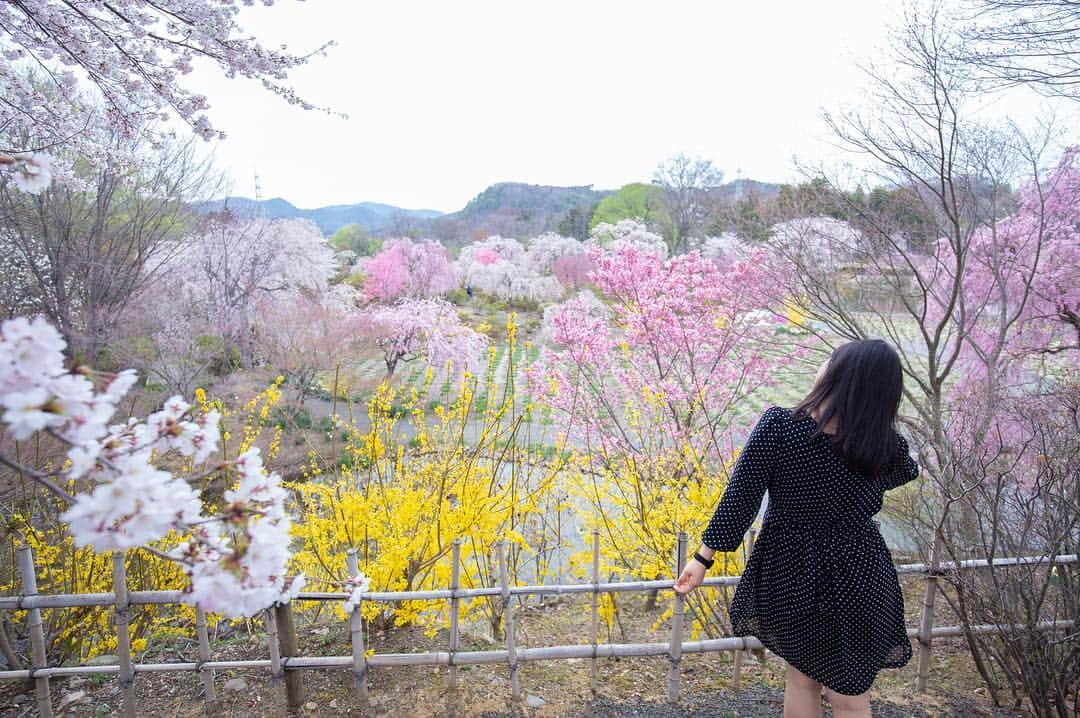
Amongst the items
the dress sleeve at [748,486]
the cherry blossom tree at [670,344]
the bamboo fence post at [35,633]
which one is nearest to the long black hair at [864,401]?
the dress sleeve at [748,486]

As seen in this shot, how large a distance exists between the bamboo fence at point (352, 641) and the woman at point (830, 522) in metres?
0.54

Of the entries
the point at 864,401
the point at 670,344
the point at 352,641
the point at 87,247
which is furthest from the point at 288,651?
the point at 87,247

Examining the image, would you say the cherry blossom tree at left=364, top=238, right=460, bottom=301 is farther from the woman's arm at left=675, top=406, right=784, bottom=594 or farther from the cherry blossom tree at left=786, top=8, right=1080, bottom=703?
the woman's arm at left=675, top=406, right=784, bottom=594

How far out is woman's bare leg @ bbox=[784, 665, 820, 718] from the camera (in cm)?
162

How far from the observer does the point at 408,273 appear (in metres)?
19.7

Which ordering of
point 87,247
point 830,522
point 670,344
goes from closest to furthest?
point 830,522 → point 670,344 → point 87,247

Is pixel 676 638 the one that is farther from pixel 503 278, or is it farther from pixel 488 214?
pixel 488 214

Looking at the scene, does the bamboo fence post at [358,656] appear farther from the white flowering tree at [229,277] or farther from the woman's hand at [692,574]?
the white flowering tree at [229,277]

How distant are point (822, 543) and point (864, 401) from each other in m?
0.39

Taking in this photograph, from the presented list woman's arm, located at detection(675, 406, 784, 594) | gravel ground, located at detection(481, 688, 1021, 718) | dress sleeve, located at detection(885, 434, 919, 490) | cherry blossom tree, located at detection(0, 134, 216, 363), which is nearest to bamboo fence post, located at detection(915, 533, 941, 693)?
gravel ground, located at detection(481, 688, 1021, 718)

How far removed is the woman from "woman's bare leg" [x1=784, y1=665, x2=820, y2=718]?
20mm

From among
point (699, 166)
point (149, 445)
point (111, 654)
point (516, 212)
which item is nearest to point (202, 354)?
point (111, 654)

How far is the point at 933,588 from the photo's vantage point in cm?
217

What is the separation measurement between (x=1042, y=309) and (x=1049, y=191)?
3.64 feet
